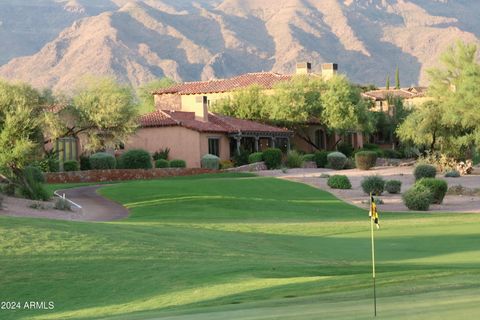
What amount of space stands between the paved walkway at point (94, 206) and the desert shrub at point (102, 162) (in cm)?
832

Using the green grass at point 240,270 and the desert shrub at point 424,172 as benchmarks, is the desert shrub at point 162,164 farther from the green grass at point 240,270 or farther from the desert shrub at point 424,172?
the green grass at point 240,270

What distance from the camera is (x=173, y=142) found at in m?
66.9

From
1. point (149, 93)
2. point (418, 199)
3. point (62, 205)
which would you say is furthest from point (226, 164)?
point (149, 93)

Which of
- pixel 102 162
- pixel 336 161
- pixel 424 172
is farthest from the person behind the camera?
pixel 336 161

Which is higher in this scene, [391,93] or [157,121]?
[391,93]

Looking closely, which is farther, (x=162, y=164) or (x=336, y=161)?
(x=336, y=161)

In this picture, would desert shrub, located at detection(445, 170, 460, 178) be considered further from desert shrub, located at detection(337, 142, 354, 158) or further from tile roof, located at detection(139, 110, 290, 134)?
desert shrub, located at detection(337, 142, 354, 158)

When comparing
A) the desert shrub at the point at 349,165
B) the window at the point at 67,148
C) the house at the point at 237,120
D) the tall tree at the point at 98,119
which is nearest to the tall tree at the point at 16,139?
the tall tree at the point at 98,119

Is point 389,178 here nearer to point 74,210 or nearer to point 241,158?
point 241,158

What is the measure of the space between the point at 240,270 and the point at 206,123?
51413 millimetres

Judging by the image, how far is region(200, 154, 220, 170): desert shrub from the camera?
6344cm

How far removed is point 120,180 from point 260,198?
46.0ft

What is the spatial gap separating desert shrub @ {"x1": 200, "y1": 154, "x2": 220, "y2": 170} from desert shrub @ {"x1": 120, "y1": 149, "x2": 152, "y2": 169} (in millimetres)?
6288

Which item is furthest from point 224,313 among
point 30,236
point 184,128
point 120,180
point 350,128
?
point 350,128
